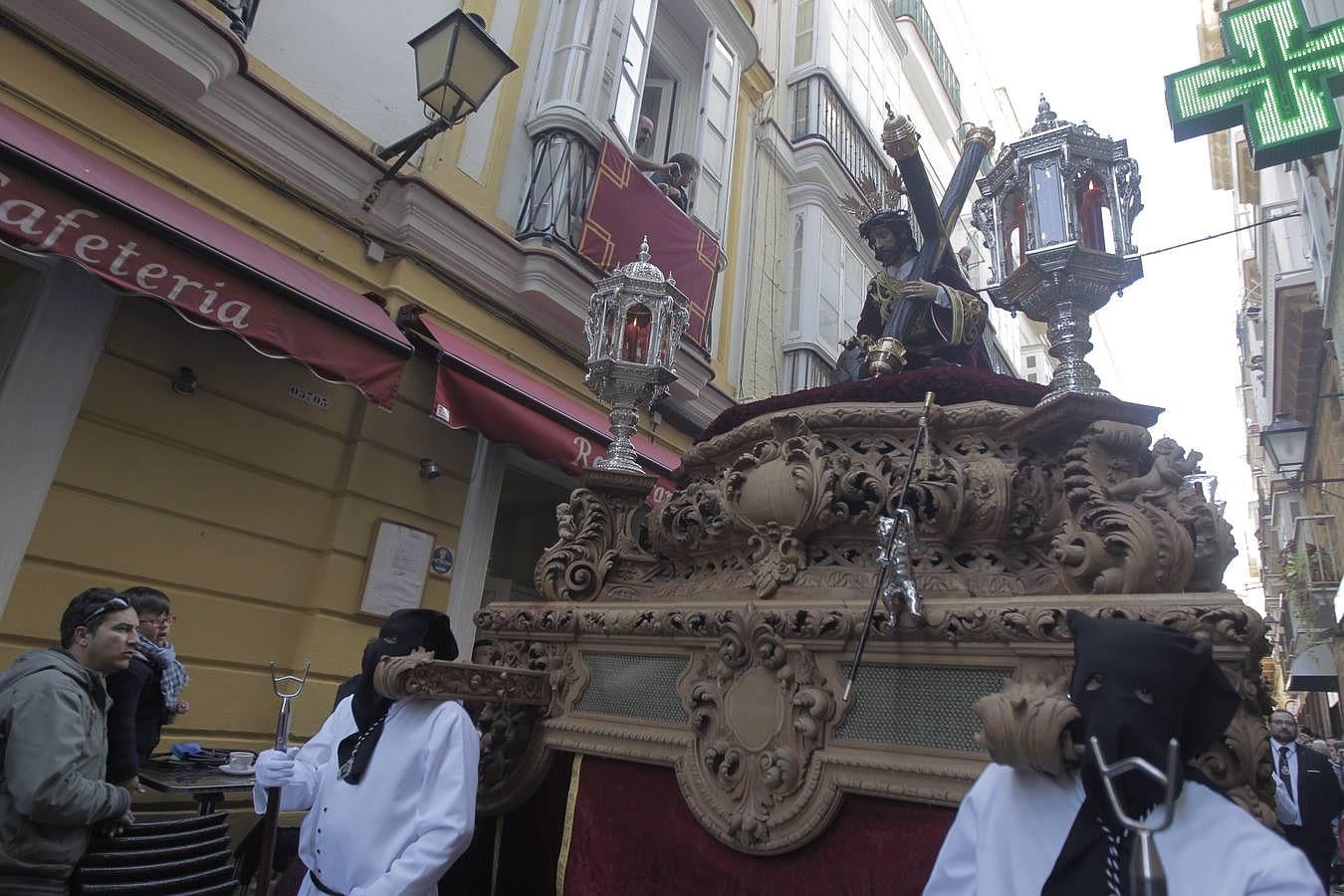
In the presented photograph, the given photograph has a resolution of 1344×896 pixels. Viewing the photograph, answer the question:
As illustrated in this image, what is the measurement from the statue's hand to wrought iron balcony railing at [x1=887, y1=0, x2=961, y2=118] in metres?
14.0

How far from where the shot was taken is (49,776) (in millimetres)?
2133

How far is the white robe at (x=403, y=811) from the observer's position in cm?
205

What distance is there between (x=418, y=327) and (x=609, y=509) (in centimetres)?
270

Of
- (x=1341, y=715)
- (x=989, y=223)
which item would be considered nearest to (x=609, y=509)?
(x=989, y=223)

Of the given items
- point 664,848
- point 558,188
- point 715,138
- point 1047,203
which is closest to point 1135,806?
point 664,848

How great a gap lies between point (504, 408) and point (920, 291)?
9.44 ft

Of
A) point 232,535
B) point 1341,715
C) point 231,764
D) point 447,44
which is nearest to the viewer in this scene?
point 231,764

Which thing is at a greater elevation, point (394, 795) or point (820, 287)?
point (820, 287)

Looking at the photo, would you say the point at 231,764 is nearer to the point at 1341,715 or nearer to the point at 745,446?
the point at 745,446

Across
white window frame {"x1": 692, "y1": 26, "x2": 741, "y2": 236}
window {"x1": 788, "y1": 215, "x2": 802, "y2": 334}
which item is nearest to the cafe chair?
white window frame {"x1": 692, "y1": 26, "x2": 741, "y2": 236}

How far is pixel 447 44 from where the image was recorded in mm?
5109

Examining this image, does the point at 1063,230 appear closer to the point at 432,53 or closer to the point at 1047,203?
the point at 1047,203

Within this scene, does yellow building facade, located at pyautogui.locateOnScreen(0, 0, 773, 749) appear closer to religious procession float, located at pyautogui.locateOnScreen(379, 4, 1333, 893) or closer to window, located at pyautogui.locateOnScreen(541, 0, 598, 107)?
window, located at pyautogui.locateOnScreen(541, 0, 598, 107)

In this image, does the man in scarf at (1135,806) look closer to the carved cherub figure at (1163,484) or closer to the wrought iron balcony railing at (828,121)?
the carved cherub figure at (1163,484)
